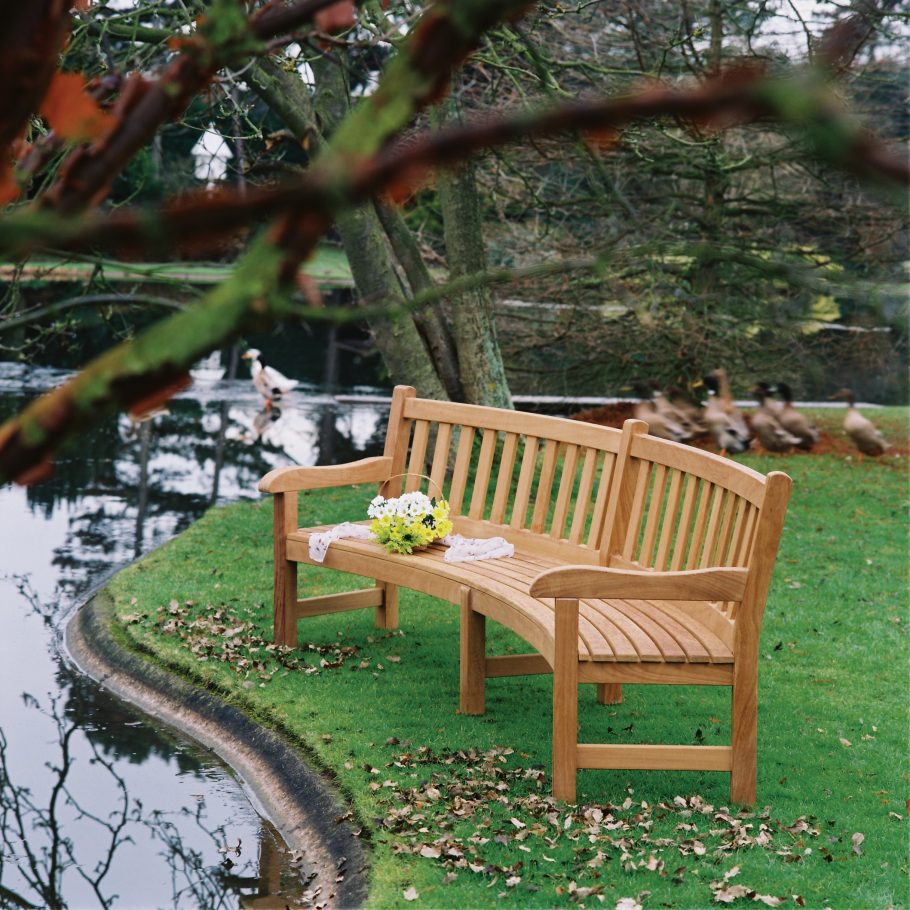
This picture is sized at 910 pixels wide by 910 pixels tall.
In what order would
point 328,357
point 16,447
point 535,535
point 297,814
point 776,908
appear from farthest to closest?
point 328,357, point 535,535, point 297,814, point 776,908, point 16,447

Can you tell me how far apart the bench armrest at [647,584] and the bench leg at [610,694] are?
1676 mm

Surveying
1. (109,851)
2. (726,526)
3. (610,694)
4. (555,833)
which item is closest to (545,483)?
(610,694)

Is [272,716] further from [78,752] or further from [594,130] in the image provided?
[594,130]

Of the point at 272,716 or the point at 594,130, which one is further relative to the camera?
the point at 272,716

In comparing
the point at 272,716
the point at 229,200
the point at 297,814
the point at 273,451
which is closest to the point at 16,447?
the point at 229,200

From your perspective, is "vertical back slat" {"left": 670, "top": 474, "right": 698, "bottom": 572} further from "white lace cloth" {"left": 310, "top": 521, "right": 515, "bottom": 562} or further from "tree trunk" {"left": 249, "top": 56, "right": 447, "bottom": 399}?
"tree trunk" {"left": 249, "top": 56, "right": 447, "bottom": 399}

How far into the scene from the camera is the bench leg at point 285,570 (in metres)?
7.11

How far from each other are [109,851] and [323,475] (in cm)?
270

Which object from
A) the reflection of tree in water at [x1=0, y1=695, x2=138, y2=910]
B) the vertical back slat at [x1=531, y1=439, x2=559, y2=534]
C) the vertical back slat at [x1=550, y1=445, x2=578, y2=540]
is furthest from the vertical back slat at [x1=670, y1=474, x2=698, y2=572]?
the reflection of tree in water at [x1=0, y1=695, x2=138, y2=910]

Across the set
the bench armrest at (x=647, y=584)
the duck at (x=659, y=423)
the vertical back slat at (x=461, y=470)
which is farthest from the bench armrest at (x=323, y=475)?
Result: the duck at (x=659, y=423)

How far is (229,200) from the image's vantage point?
1569 millimetres

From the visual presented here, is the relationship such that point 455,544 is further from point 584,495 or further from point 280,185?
point 280,185

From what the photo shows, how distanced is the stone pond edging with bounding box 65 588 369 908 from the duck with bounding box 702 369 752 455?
7.87 m

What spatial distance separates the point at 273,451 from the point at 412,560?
8705 millimetres
